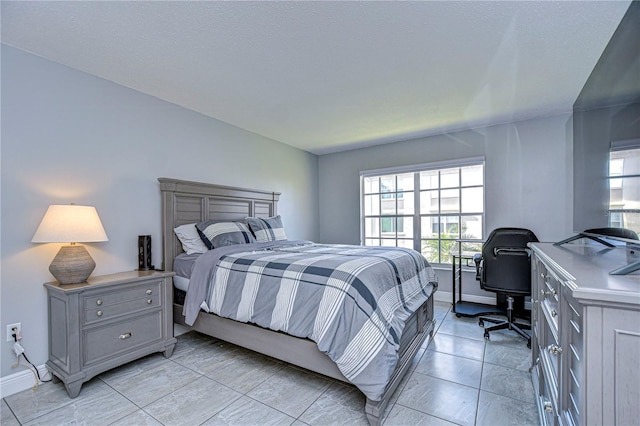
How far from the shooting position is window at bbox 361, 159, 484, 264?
Answer: 12.9 ft

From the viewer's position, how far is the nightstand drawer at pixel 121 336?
76.8 inches

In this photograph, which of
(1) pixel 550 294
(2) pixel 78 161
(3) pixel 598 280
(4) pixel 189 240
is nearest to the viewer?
(3) pixel 598 280

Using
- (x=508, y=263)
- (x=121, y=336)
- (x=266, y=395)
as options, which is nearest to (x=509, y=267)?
(x=508, y=263)

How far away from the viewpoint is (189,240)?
2.87 metres

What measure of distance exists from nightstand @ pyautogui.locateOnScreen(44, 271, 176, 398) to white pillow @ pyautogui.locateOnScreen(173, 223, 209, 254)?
47 cm

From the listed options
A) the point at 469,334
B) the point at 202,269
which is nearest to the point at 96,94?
the point at 202,269

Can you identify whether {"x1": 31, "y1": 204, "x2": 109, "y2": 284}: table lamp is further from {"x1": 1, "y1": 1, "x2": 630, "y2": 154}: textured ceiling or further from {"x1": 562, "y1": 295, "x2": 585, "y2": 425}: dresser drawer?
{"x1": 562, "y1": 295, "x2": 585, "y2": 425}: dresser drawer

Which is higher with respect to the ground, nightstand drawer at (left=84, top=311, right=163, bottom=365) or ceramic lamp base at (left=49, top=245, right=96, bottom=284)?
ceramic lamp base at (left=49, top=245, right=96, bottom=284)

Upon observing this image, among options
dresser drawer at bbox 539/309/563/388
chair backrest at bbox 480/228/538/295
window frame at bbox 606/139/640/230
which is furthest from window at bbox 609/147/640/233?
chair backrest at bbox 480/228/538/295

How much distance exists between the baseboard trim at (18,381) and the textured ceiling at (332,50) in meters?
2.30

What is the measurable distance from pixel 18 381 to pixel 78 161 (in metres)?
1.62

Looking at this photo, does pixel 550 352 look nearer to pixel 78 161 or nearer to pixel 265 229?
pixel 265 229

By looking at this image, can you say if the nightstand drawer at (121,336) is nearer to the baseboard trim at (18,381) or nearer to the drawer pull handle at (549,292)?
the baseboard trim at (18,381)

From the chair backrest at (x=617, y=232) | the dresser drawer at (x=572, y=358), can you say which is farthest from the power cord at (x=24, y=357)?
the chair backrest at (x=617, y=232)
